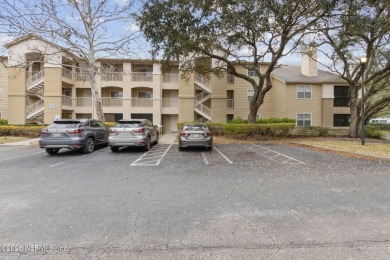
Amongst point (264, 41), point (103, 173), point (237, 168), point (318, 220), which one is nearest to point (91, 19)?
point (264, 41)

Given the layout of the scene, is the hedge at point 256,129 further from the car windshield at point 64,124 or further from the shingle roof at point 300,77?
the car windshield at point 64,124

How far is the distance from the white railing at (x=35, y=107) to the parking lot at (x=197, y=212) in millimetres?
21103

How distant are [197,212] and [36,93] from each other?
28.6 m

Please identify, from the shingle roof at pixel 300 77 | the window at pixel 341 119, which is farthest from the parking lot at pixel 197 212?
the window at pixel 341 119

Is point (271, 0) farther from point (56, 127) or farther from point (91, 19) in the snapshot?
point (91, 19)

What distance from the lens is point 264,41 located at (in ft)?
53.0

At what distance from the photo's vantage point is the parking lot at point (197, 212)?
302 centimetres

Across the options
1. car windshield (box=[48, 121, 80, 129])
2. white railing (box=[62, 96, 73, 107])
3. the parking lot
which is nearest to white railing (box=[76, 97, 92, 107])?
white railing (box=[62, 96, 73, 107])

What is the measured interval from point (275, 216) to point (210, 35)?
11.4 meters

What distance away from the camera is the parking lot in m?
3.02

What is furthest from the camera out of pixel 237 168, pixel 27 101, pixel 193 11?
pixel 27 101

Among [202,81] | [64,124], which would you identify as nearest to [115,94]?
[202,81]

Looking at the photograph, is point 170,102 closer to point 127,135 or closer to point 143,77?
point 143,77

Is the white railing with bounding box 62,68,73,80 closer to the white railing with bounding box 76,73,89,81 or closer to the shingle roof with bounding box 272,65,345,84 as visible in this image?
the white railing with bounding box 76,73,89,81
